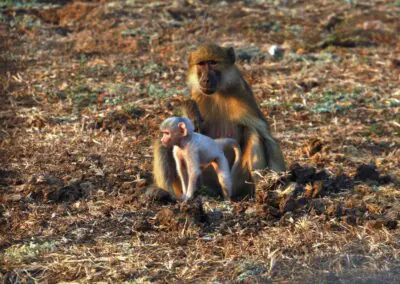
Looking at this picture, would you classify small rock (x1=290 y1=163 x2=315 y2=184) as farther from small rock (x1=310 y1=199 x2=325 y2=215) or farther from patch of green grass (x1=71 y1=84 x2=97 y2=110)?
patch of green grass (x1=71 y1=84 x2=97 y2=110)

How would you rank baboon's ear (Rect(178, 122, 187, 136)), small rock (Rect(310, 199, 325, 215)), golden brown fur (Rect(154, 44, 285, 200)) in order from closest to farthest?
small rock (Rect(310, 199, 325, 215)) < baboon's ear (Rect(178, 122, 187, 136)) < golden brown fur (Rect(154, 44, 285, 200))

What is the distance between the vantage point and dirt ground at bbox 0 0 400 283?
19.4 ft

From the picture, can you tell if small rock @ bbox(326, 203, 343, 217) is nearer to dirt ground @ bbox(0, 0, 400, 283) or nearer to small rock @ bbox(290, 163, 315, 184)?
dirt ground @ bbox(0, 0, 400, 283)

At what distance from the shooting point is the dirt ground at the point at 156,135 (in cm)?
590

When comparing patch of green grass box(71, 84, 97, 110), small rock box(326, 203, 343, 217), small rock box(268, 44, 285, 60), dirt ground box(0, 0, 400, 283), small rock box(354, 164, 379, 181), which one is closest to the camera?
dirt ground box(0, 0, 400, 283)

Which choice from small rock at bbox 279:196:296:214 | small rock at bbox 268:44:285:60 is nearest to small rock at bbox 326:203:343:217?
small rock at bbox 279:196:296:214

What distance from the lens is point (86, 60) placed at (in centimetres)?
1168

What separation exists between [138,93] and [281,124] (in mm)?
1753

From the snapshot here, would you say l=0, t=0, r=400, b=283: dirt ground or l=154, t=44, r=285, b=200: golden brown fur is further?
l=154, t=44, r=285, b=200: golden brown fur

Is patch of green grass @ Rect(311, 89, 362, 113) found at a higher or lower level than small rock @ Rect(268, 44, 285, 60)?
lower

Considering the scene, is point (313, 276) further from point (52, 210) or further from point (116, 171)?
point (116, 171)

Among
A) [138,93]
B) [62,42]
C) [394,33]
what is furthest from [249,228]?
[394,33]

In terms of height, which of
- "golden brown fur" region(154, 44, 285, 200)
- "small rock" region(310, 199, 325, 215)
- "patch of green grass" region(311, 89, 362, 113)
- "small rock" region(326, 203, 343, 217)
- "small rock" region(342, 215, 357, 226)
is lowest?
"patch of green grass" region(311, 89, 362, 113)

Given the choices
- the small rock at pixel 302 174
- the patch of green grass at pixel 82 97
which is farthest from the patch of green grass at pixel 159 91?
the small rock at pixel 302 174
